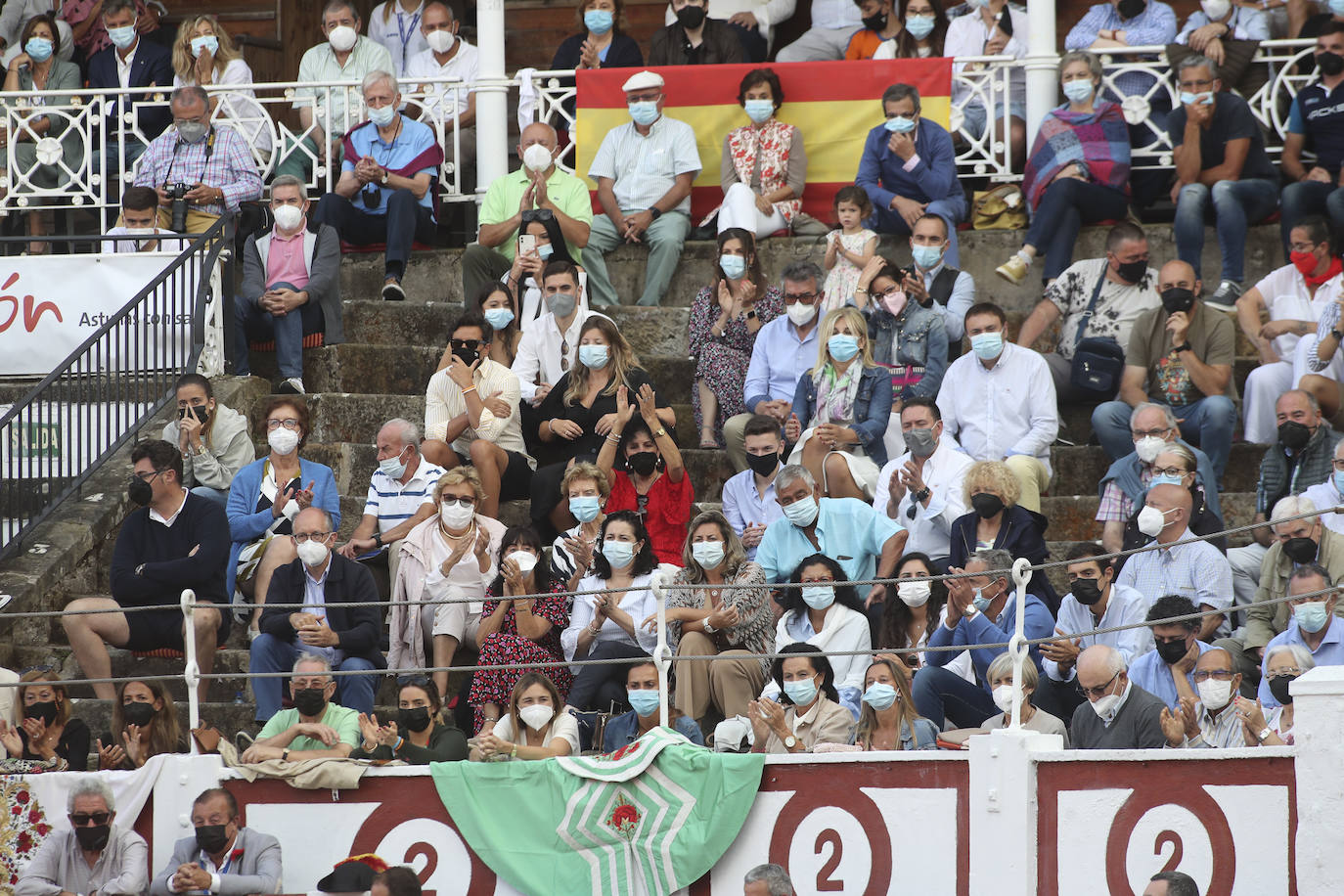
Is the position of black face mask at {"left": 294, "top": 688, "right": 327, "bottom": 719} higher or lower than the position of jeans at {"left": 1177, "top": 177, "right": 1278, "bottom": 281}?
lower

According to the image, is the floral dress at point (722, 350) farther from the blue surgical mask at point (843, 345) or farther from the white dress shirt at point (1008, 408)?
the white dress shirt at point (1008, 408)

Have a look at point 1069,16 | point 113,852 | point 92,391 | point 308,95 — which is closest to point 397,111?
point 308,95

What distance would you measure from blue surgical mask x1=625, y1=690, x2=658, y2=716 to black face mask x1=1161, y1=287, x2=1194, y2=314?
435cm

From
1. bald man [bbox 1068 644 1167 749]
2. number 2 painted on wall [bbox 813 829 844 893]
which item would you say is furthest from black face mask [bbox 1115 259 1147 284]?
number 2 painted on wall [bbox 813 829 844 893]

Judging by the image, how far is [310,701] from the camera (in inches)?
405

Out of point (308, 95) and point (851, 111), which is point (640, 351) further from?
point (308, 95)

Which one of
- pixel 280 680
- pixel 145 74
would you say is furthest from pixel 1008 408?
pixel 145 74

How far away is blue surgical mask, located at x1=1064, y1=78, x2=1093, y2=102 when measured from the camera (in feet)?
46.5

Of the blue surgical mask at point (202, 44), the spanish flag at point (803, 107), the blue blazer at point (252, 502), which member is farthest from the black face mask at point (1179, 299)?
the blue surgical mask at point (202, 44)

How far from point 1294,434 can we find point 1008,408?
158cm

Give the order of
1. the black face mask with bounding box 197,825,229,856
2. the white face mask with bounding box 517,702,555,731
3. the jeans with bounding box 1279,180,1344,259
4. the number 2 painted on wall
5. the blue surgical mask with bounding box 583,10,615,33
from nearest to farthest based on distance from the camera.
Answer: the number 2 painted on wall < the black face mask with bounding box 197,825,229,856 < the white face mask with bounding box 517,702,555,731 < the jeans with bounding box 1279,180,1344,259 < the blue surgical mask with bounding box 583,10,615,33

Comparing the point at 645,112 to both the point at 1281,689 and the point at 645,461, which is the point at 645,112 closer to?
the point at 645,461

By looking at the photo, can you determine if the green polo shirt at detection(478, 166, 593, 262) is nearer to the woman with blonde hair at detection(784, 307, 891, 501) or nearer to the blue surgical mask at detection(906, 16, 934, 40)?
the woman with blonde hair at detection(784, 307, 891, 501)

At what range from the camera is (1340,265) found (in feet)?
43.2
